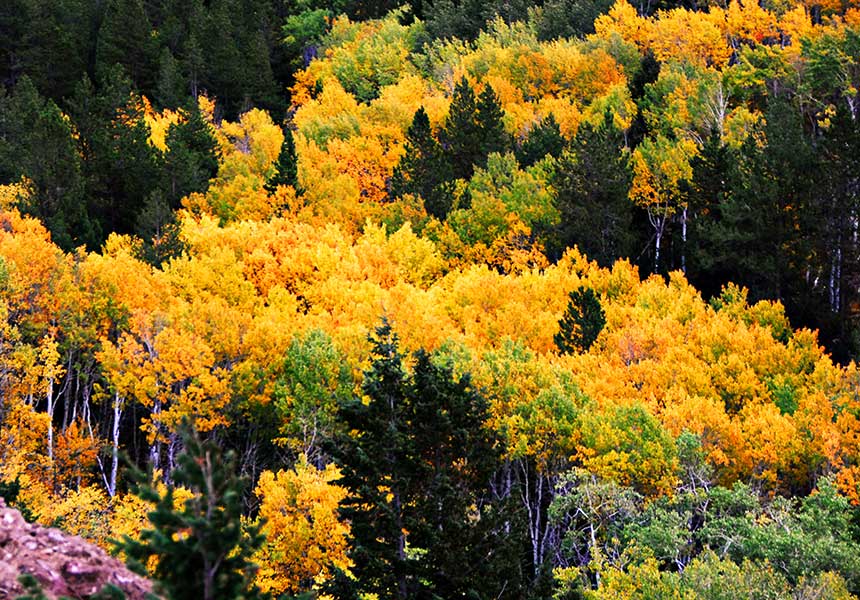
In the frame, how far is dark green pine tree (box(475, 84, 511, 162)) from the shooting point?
75125 mm

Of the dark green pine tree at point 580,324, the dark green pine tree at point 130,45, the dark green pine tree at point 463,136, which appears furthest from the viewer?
the dark green pine tree at point 130,45

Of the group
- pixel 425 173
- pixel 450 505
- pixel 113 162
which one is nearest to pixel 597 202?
pixel 425 173

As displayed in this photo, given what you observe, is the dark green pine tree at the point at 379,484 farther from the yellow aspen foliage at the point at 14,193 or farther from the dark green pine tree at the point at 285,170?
the dark green pine tree at the point at 285,170

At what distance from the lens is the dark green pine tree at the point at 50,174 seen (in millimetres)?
59500

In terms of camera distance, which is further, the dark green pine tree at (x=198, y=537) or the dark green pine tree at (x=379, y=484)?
the dark green pine tree at (x=379, y=484)

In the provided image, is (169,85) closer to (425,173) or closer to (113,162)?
(113,162)

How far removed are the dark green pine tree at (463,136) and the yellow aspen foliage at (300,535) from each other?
42376 mm

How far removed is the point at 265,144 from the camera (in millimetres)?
79812

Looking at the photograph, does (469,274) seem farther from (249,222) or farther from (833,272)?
(833,272)

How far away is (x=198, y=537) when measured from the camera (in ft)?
35.2

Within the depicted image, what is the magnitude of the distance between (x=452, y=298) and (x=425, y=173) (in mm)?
16542

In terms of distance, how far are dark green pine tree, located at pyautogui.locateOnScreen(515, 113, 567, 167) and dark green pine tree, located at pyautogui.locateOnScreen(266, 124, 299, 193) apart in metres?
16.2

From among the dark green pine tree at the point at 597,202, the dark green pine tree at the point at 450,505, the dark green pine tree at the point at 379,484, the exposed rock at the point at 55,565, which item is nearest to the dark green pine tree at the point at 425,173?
the dark green pine tree at the point at 597,202

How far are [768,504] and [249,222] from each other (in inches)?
1563
